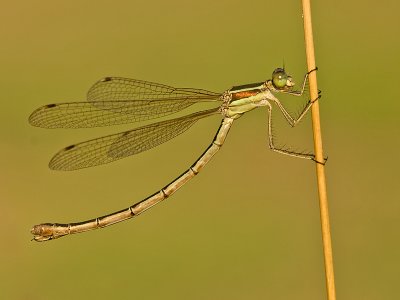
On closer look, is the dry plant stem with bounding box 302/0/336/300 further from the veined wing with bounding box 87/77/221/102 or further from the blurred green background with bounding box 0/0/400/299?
the blurred green background with bounding box 0/0/400/299

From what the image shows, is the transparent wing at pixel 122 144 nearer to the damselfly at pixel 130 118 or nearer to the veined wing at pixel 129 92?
the damselfly at pixel 130 118

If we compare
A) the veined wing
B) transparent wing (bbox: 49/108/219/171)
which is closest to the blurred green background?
transparent wing (bbox: 49/108/219/171)

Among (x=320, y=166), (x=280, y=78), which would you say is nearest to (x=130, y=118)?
(x=280, y=78)

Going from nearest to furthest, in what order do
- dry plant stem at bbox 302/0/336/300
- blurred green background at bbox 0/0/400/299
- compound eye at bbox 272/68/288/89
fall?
dry plant stem at bbox 302/0/336/300
compound eye at bbox 272/68/288/89
blurred green background at bbox 0/0/400/299

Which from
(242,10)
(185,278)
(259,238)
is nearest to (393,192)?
(259,238)

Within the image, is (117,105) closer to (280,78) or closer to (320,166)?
(280,78)

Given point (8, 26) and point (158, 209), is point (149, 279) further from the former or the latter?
point (8, 26)

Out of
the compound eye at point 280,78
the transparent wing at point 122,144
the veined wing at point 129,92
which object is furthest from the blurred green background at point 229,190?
the compound eye at point 280,78
